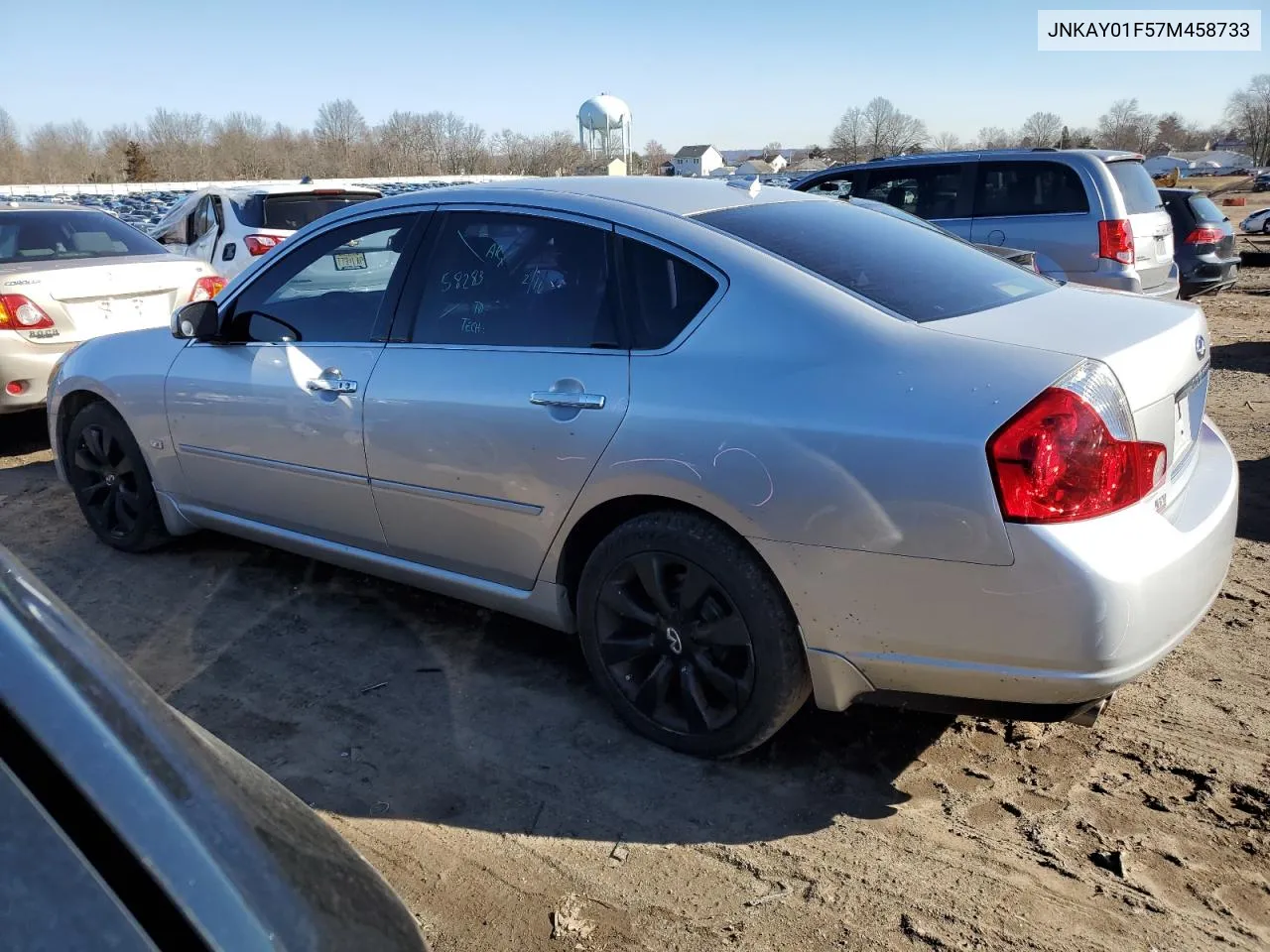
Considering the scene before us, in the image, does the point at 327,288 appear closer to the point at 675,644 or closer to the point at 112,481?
the point at 112,481

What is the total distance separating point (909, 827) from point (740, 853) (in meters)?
0.48

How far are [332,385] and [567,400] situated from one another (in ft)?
3.57

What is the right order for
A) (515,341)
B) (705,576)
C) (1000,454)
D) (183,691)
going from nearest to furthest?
(1000,454) < (705,576) < (515,341) < (183,691)

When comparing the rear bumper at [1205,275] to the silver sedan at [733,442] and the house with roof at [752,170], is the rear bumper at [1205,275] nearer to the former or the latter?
the silver sedan at [733,442]

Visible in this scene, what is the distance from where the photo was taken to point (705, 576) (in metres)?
2.78

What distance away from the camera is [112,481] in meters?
4.72

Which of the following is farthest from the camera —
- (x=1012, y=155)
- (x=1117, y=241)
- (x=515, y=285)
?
(x=1012, y=155)

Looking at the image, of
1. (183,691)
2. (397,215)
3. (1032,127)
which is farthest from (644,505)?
(1032,127)

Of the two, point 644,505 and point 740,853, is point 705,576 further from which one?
point 740,853

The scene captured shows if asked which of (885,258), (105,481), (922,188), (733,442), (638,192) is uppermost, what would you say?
(922,188)

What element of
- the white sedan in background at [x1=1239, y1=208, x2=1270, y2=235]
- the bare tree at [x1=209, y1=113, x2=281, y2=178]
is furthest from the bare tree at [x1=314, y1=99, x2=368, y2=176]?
the white sedan in background at [x1=1239, y1=208, x2=1270, y2=235]

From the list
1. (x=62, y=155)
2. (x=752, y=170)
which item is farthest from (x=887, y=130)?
(x=62, y=155)

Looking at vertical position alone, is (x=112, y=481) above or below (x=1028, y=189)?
below

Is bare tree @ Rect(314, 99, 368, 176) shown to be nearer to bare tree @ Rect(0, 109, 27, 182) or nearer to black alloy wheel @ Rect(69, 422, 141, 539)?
bare tree @ Rect(0, 109, 27, 182)
